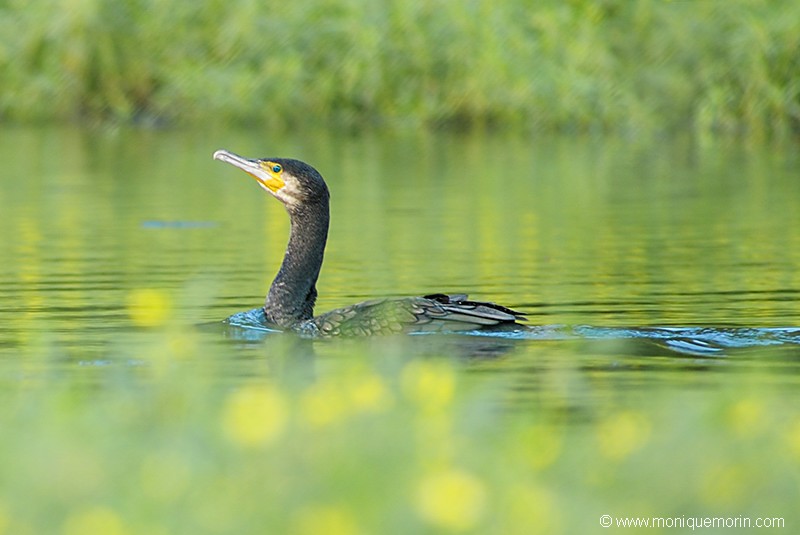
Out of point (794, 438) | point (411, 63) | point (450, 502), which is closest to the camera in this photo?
point (450, 502)

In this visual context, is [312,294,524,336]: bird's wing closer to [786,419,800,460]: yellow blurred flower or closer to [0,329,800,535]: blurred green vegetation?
[0,329,800,535]: blurred green vegetation

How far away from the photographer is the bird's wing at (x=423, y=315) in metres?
9.66

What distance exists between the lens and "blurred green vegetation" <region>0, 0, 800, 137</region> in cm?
2894

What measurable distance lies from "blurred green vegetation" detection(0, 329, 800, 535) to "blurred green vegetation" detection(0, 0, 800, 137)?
22583mm

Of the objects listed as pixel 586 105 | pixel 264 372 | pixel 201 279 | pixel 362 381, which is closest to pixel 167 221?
pixel 201 279

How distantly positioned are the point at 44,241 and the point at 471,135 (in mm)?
16850

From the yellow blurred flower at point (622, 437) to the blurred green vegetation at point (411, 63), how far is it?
22494mm

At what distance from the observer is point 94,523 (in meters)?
4.55

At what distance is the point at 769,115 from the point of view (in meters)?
28.8

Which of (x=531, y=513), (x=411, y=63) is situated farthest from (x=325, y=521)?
(x=411, y=63)

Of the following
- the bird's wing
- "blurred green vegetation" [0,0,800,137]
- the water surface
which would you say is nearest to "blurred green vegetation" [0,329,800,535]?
the water surface

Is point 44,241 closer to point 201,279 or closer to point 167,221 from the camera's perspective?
point 167,221

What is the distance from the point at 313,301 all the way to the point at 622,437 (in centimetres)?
545

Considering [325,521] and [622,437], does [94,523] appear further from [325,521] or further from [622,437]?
[622,437]
